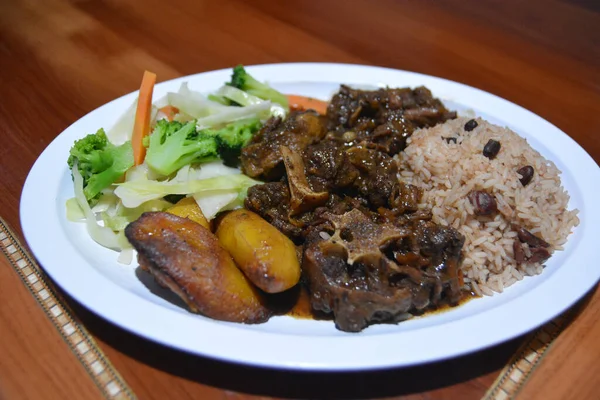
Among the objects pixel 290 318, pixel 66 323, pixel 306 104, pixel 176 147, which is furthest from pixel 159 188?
pixel 306 104

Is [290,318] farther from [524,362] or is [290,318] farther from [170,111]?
[170,111]

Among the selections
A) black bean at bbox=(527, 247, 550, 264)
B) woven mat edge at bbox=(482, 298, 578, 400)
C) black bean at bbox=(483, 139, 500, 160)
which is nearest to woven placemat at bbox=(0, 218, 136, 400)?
woven mat edge at bbox=(482, 298, 578, 400)

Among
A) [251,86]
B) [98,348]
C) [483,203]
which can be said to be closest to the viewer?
[98,348]

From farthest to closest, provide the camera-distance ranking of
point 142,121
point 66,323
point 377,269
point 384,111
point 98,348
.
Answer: point 384,111
point 142,121
point 377,269
point 66,323
point 98,348

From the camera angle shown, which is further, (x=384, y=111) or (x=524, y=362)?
(x=384, y=111)

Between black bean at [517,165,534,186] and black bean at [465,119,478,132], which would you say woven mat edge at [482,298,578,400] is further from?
black bean at [465,119,478,132]

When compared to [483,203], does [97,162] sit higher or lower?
lower

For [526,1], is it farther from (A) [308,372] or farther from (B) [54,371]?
(B) [54,371]
